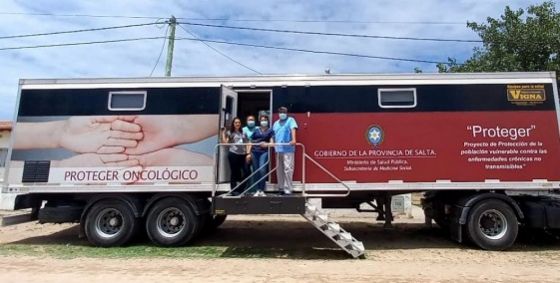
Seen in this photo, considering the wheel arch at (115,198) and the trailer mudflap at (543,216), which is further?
the wheel arch at (115,198)

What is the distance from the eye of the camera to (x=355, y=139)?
948 centimetres

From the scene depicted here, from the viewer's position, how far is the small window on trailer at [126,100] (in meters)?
9.84

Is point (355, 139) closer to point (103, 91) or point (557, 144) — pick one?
point (557, 144)

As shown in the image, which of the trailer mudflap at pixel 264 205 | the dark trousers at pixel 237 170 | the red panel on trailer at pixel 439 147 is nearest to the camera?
the trailer mudflap at pixel 264 205

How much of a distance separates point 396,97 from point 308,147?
214cm

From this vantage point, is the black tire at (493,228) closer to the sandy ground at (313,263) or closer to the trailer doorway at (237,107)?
the sandy ground at (313,263)

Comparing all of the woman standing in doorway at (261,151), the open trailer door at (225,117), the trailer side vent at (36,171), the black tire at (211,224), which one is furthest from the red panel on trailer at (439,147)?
the trailer side vent at (36,171)

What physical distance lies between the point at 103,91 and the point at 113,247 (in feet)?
10.9

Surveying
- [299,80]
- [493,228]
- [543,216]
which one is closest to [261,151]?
[299,80]

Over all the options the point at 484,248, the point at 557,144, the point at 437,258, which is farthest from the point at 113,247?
the point at 557,144

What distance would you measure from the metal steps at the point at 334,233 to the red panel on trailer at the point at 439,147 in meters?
0.79

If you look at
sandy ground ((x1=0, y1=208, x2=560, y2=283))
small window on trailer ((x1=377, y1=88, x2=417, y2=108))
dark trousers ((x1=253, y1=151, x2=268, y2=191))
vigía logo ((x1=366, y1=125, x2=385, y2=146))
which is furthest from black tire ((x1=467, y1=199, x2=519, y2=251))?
dark trousers ((x1=253, y1=151, x2=268, y2=191))

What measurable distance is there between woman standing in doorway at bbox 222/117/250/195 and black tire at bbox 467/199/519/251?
467cm

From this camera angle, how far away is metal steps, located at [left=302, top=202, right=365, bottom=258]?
8.62 metres
